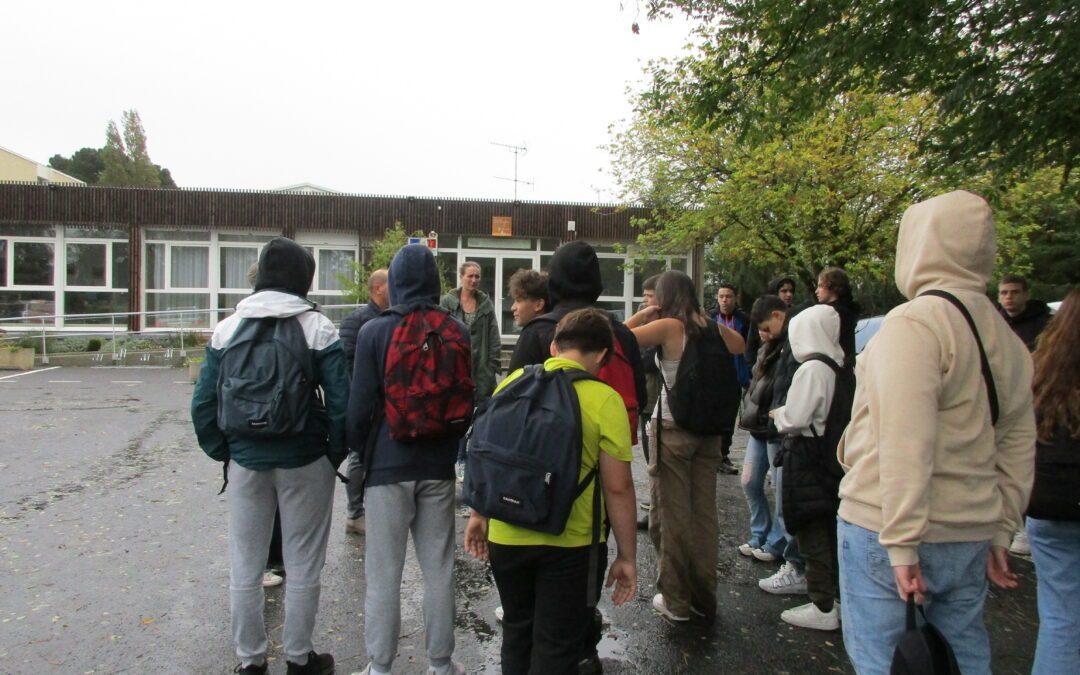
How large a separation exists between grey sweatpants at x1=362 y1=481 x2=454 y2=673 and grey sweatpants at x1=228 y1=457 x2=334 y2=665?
0.30m

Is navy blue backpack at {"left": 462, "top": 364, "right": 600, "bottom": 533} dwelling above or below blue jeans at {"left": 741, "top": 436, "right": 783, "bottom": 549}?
above

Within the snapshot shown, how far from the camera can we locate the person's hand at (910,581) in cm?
212

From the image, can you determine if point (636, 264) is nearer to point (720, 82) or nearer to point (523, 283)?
point (720, 82)

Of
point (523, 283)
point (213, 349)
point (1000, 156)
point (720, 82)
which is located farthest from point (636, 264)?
point (213, 349)

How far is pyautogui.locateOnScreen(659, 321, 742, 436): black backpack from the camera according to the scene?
13.3 feet

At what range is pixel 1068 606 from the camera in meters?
2.85

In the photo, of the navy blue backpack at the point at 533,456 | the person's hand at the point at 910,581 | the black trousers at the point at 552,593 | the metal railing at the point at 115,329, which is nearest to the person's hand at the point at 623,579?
the black trousers at the point at 552,593

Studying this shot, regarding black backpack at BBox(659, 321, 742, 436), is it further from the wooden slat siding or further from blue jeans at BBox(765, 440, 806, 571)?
the wooden slat siding

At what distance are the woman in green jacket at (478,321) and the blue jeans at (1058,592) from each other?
4.34 meters

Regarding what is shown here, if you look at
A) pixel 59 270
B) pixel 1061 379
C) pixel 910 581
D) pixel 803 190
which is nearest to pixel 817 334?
pixel 1061 379

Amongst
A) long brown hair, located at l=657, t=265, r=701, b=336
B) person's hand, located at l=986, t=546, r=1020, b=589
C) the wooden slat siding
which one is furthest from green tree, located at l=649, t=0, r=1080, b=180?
the wooden slat siding

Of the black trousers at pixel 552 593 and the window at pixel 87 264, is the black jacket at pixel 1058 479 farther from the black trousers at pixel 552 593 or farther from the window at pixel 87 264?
the window at pixel 87 264

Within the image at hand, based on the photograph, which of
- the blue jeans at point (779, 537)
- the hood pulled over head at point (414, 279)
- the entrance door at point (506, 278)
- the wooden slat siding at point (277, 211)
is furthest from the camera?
the entrance door at point (506, 278)

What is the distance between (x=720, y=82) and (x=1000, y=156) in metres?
2.36
